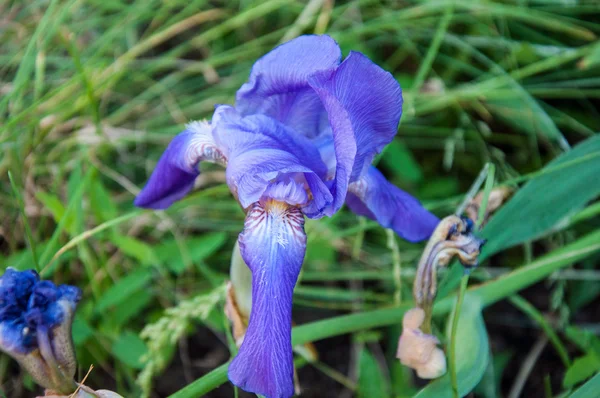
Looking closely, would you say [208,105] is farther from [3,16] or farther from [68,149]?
[3,16]

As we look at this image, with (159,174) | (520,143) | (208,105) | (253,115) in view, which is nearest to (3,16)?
(208,105)

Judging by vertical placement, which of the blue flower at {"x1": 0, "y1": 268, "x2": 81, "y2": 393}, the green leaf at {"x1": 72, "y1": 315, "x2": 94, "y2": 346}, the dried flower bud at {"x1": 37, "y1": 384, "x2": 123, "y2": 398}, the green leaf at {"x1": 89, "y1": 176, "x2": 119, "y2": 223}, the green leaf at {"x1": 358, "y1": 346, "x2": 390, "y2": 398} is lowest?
the green leaf at {"x1": 358, "y1": 346, "x2": 390, "y2": 398}

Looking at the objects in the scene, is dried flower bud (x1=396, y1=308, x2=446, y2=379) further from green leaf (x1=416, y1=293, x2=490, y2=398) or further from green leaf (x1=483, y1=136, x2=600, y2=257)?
green leaf (x1=483, y1=136, x2=600, y2=257)

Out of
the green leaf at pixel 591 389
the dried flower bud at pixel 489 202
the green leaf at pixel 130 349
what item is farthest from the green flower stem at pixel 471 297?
the green leaf at pixel 130 349

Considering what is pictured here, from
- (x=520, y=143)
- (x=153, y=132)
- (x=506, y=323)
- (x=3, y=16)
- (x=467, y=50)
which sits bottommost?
(x=506, y=323)

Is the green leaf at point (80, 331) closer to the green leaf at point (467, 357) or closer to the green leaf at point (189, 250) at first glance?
the green leaf at point (189, 250)

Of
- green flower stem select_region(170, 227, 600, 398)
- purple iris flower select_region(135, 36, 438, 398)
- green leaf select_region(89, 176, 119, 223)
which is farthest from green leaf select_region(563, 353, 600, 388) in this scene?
green leaf select_region(89, 176, 119, 223)

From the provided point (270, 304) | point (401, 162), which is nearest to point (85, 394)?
point (270, 304)
